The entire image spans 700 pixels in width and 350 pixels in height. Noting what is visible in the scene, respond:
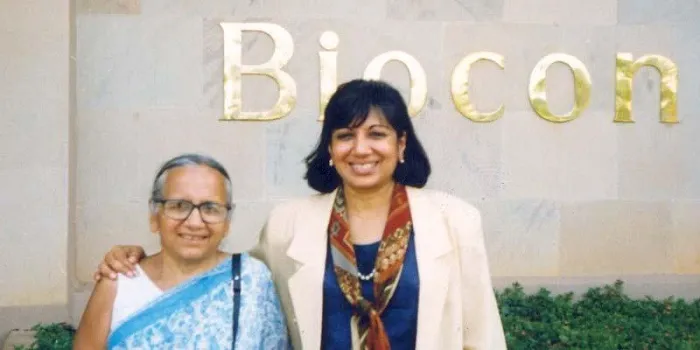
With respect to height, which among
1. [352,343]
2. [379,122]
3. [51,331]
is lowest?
[51,331]

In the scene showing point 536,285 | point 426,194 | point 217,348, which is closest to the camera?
point 217,348

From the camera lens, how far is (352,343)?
2783 millimetres

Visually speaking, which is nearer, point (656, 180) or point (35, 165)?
point (35, 165)

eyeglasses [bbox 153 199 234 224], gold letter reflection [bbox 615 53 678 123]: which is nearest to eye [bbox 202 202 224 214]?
eyeglasses [bbox 153 199 234 224]

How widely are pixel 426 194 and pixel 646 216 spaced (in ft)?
11.3

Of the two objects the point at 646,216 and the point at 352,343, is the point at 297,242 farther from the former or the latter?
the point at 646,216

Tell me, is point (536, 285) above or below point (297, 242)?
below

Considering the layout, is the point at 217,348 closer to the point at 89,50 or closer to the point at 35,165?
the point at 35,165

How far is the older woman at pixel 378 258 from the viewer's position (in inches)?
109

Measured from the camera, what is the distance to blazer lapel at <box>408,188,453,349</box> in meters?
2.76

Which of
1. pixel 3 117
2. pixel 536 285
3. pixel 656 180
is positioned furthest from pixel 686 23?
pixel 3 117

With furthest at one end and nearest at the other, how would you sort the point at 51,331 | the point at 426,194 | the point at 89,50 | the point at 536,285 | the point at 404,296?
the point at 536,285
the point at 89,50
the point at 51,331
the point at 426,194
the point at 404,296

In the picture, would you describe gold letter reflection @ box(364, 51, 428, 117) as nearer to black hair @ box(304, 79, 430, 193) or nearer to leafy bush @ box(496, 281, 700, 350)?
leafy bush @ box(496, 281, 700, 350)

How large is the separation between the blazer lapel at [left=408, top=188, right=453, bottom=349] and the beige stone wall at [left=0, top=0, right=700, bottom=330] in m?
2.73
